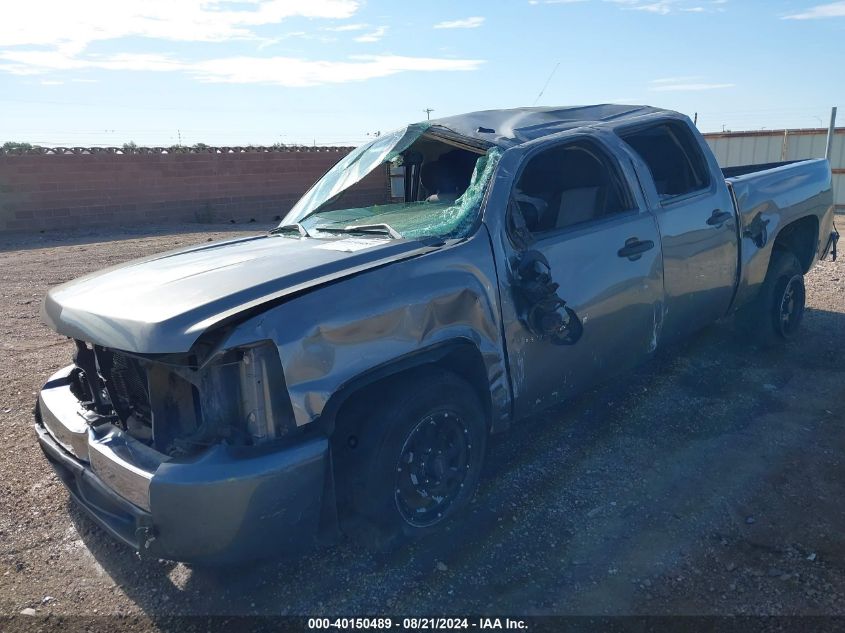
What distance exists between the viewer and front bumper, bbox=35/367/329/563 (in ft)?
8.89

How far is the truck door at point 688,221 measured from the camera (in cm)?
455

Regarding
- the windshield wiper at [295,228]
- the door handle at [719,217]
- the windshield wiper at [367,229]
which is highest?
the windshield wiper at [367,229]

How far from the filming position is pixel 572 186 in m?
4.65

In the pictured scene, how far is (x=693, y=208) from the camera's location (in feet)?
15.6

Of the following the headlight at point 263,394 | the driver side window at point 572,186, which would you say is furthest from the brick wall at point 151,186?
the headlight at point 263,394

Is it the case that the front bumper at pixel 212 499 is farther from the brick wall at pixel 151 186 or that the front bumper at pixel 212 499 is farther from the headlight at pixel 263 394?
the brick wall at pixel 151 186

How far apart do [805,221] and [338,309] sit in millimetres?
4872

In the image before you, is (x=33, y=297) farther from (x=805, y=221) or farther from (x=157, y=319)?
(x=805, y=221)

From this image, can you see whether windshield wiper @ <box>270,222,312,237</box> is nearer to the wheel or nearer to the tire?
the wheel

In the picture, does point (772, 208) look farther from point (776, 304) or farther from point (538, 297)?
point (538, 297)

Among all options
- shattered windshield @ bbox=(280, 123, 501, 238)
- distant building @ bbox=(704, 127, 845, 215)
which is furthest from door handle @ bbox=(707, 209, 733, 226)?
distant building @ bbox=(704, 127, 845, 215)

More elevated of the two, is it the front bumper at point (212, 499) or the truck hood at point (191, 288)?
the truck hood at point (191, 288)

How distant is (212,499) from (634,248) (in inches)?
108

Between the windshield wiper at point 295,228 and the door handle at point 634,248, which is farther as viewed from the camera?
the windshield wiper at point 295,228
